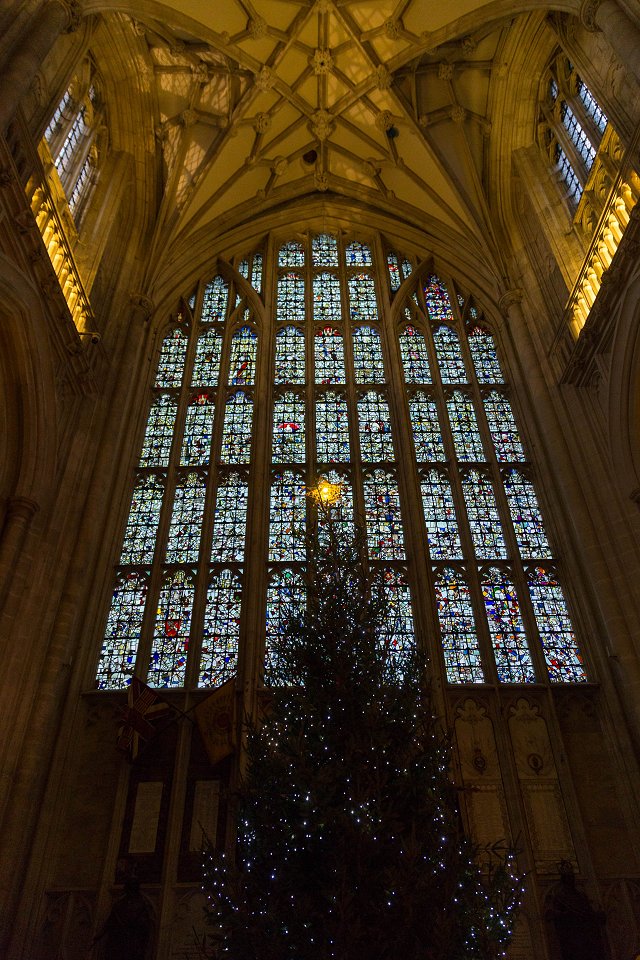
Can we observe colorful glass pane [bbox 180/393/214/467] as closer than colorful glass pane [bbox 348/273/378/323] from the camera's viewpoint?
Yes

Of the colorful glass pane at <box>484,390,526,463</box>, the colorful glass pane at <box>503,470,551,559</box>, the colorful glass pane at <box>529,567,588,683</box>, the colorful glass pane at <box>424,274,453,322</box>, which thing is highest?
the colorful glass pane at <box>424,274,453,322</box>

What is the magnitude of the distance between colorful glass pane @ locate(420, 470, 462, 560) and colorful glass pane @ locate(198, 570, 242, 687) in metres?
3.08

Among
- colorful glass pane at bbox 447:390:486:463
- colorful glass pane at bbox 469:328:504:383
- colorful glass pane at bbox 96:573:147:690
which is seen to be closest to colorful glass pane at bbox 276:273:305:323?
colorful glass pane at bbox 469:328:504:383

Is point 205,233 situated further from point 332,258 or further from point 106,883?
point 106,883

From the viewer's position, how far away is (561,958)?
7320 millimetres

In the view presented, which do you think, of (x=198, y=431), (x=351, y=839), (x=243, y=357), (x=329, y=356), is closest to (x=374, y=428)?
(x=329, y=356)

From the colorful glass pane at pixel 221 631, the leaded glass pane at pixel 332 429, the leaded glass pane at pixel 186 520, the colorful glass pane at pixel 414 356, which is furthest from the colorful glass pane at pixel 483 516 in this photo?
the leaded glass pane at pixel 186 520

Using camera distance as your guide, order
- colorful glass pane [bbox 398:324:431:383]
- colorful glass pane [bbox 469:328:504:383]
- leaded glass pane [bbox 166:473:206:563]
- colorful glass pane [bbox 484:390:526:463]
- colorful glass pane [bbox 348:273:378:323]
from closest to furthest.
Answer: leaded glass pane [bbox 166:473:206:563]
colorful glass pane [bbox 484:390:526:463]
colorful glass pane [bbox 469:328:504:383]
colorful glass pane [bbox 398:324:431:383]
colorful glass pane [bbox 348:273:378:323]

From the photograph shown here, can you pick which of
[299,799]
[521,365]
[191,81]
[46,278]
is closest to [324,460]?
[521,365]

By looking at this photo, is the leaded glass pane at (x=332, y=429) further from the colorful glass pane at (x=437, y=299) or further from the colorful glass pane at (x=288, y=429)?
the colorful glass pane at (x=437, y=299)

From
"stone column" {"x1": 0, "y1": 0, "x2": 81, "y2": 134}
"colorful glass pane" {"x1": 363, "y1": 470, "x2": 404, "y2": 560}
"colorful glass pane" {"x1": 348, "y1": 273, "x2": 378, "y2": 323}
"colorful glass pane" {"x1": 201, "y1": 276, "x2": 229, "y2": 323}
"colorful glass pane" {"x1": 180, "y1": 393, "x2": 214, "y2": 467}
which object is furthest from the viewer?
"colorful glass pane" {"x1": 201, "y1": 276, "x2": 229, "y2": 323}

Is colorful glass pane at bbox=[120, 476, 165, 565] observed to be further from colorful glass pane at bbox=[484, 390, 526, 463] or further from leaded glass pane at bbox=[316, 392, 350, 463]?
colorful glass pane at bbox=[484, 390, 526, 463]

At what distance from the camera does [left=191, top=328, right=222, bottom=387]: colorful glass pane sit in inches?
537

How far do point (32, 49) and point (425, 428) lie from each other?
803cm
